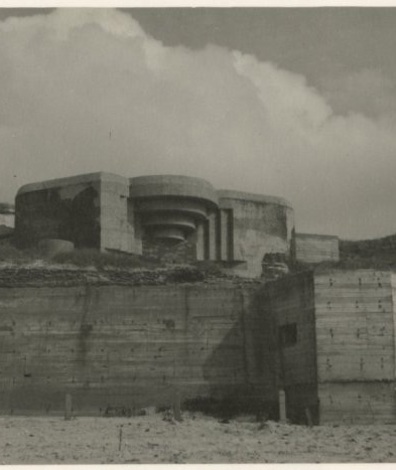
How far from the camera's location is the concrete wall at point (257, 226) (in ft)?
130

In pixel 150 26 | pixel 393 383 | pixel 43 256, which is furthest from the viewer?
pixel 43 256

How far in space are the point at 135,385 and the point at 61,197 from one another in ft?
43.0

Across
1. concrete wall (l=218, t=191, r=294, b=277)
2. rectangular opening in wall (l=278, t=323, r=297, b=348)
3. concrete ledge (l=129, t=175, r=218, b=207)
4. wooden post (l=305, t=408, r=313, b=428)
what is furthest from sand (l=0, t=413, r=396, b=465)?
concrete wall (l=218, t=191, r=294, b=277)

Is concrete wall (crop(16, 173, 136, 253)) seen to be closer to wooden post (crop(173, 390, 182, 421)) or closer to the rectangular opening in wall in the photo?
the rectangular opening in wall

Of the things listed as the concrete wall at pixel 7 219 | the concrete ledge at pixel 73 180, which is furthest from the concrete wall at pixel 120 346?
the concrete wall at pixel 7 219

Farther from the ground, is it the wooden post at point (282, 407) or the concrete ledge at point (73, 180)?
the concrete ledge at point (73, 180)

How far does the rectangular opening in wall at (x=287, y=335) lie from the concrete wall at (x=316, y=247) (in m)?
15.4

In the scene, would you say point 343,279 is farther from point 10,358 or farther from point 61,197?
point 61,197

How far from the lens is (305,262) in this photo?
39.4m

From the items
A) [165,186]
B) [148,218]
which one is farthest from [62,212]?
[165,186]

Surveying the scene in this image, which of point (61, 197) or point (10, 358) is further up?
Answer: point (61, 197)

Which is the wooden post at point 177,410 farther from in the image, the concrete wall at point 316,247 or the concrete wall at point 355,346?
the concrete wall at point 316,247

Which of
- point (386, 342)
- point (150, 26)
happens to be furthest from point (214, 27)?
point (386, 342)

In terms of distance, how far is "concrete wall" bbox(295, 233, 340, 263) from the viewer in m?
40.5
